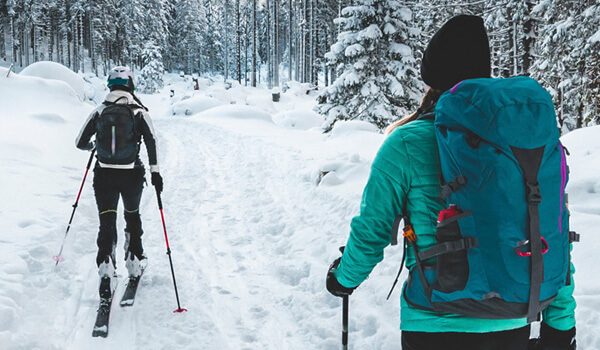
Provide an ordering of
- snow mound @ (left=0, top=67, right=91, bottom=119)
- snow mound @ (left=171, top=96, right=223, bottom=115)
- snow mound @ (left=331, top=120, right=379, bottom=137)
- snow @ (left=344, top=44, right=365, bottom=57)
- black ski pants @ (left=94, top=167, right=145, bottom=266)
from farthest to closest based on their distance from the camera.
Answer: snow mound @ (left=171, top=96, right=223, bottom=115)
snow mound @ (left=0, top=67, right=91, bottom=119)
snow @ (left=344, top=44, right=365, bottom=57)
snow mound @ (left=331, top=120, right=379, bottom=137)
black ski pants @ (left=94, top=167, right=145, bottom=266)

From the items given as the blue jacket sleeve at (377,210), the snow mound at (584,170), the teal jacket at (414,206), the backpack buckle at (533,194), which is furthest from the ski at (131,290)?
the snow mound at (584,170)

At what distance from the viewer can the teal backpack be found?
1.50m

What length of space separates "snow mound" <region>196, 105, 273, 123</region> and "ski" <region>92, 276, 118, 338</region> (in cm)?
2088

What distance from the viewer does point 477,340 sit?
167 centimetres

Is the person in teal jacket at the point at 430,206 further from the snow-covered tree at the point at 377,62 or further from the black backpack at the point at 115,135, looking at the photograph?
the snow-covered tree at the point at 377,62

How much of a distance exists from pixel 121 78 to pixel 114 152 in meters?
0.86

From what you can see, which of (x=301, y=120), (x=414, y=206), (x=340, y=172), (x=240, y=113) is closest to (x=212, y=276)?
(x=414, y=206)

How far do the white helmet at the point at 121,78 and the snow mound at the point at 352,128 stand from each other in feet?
31.0

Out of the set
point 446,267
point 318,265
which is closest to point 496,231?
point 446,267

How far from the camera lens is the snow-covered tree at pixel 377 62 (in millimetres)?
14281

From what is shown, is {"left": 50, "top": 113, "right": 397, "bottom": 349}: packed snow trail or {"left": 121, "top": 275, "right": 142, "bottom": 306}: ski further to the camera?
{"left": 121, "top": 275, "right": 142, "bottom": 306}: ski

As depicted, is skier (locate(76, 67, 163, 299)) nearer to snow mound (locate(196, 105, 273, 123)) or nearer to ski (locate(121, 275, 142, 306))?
ski (locate(121, 275, 142, 306))

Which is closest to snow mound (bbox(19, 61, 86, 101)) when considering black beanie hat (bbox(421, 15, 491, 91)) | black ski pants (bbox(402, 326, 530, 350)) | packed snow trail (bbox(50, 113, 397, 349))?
packed snow trail (bbox(50, 113, 397, 349))

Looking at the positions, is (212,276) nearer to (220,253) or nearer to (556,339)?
(220,253)
